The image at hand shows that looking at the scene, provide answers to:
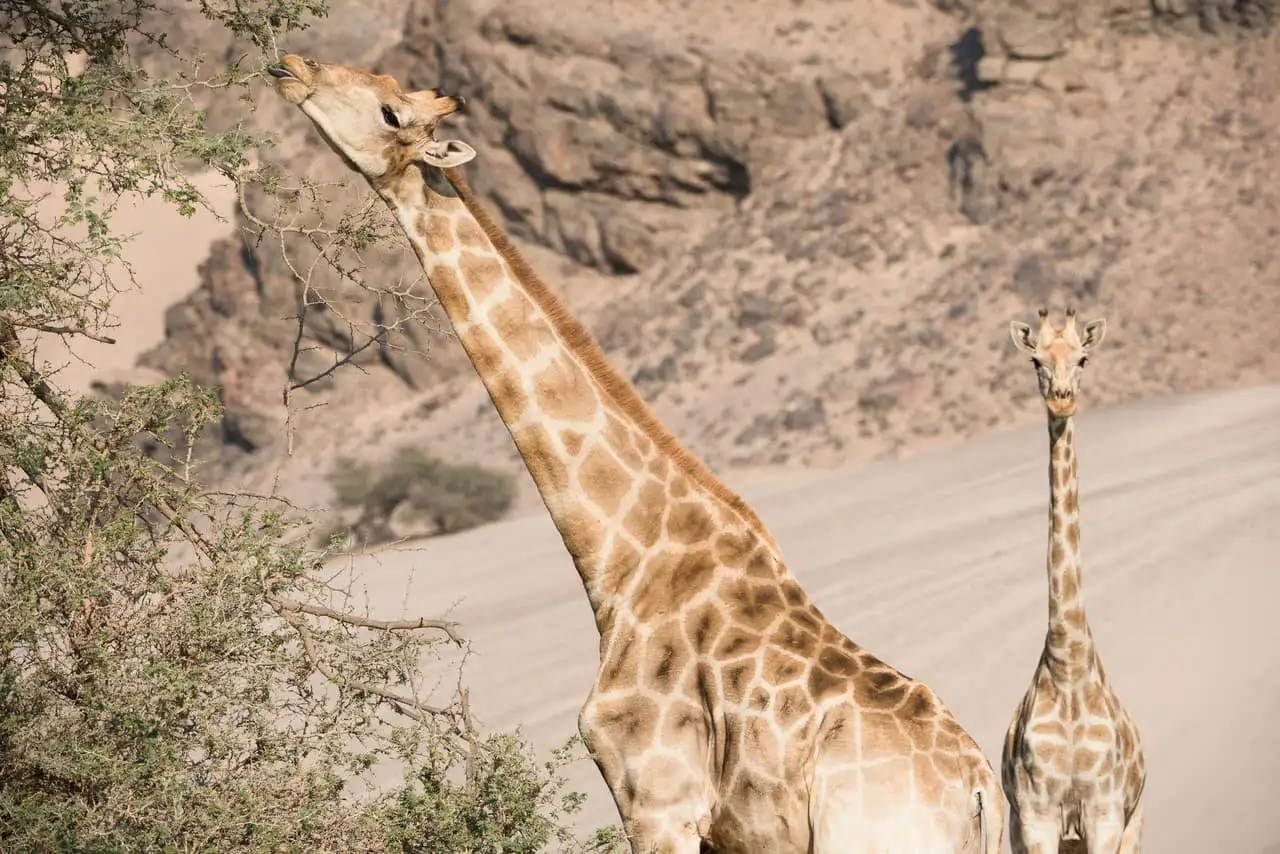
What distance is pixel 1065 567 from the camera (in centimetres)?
842

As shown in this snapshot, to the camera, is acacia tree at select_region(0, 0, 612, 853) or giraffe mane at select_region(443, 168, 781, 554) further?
acacia tree at select_region(0, 0, 612, 853)

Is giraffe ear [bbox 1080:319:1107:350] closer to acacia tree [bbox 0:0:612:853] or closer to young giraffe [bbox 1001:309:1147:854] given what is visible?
young giraffe [bbox 1001:309:1147:854]

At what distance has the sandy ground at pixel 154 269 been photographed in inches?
2010

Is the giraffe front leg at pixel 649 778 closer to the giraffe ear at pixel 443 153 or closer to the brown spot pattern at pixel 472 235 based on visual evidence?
the brown spot pattern at pixel 472 235

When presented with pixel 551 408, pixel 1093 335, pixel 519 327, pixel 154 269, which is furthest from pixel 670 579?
pixel 154 269

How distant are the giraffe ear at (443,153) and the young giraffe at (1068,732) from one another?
3304mm

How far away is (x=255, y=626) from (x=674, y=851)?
91.1 inches

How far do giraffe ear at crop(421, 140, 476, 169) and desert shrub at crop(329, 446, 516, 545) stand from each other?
82.4ft

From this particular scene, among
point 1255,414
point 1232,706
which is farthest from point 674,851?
point 1255,414

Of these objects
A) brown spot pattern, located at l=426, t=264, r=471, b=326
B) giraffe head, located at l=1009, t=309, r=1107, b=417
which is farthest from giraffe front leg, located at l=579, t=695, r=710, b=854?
giraffe head, located at l=1009, t=309, r=1107, b=417

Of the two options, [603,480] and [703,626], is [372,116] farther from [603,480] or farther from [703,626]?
[703,626]

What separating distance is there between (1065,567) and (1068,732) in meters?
0.80

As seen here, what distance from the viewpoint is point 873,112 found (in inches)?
1448

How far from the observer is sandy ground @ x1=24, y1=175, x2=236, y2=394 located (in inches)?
2010
